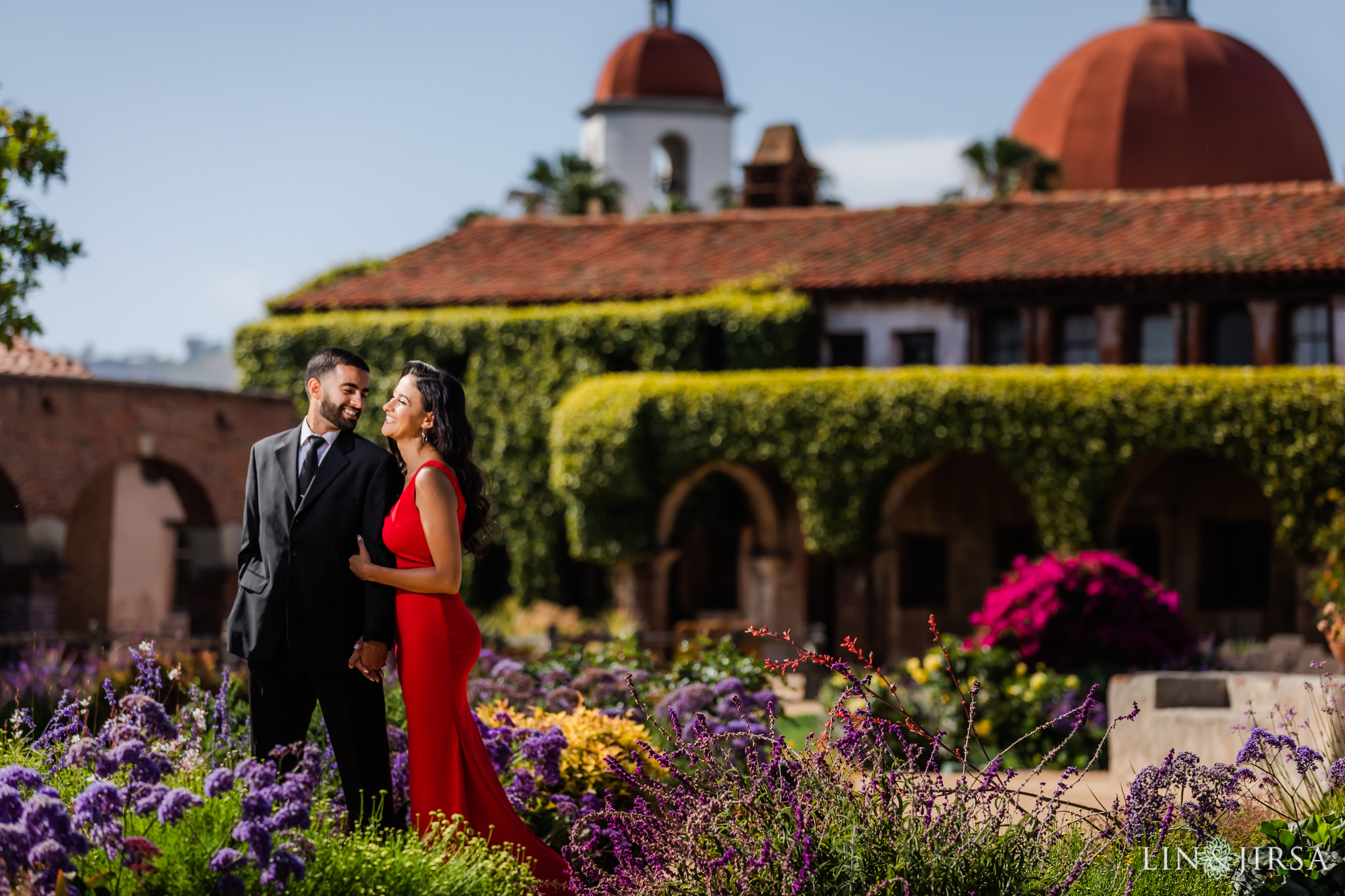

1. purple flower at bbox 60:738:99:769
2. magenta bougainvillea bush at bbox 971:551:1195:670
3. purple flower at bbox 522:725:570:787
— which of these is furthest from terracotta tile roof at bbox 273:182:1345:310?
purple flower at bbox 60:738:99:769

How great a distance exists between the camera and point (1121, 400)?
22.2 meters

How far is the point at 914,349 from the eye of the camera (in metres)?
26.1

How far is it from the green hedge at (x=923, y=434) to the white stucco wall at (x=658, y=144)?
24567mm

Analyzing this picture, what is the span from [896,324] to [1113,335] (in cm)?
338

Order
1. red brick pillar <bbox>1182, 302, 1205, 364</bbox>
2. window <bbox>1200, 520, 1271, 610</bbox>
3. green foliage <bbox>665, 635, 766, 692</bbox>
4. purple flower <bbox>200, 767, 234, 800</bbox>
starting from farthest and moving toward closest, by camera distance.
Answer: window <bbox>1200, 520, 1271, 610</bbox>, red brick pillar <bbox>1182, 302, 1205, 364</bbox>, green foliage <bbox>665, 635, 766, 692</bbox>, purple flower <bbox>200, 767, 234, 800</bbox>

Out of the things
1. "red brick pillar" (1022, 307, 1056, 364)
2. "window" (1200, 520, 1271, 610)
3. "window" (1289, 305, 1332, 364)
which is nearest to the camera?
"window" (1289, 305, 1332, 364)

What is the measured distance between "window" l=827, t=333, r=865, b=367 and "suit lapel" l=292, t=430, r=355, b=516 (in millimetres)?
20732

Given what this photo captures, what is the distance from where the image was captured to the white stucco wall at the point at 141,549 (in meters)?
27.2

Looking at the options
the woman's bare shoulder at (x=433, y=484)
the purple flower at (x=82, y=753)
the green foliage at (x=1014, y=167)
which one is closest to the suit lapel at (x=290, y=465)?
the woman's bare shoulder at (x=433, y=484)

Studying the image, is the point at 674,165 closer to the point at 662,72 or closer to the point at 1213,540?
the point at 662,72

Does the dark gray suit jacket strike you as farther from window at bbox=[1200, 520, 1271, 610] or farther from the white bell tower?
the white bell tower

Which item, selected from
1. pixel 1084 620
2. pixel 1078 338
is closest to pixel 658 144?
pixel 1078 338

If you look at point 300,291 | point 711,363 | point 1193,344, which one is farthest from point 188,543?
point 1193,344

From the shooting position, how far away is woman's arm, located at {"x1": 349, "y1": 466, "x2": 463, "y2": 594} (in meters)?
5.88
